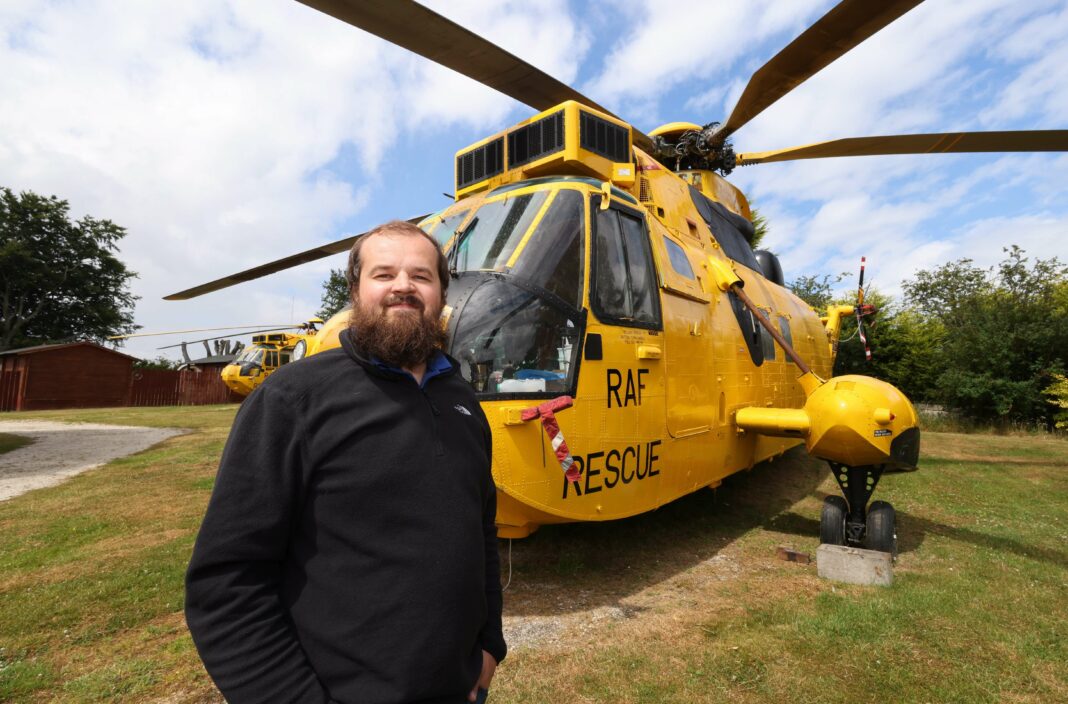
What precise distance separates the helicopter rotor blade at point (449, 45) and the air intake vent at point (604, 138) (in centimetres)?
50

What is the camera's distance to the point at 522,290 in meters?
3.82

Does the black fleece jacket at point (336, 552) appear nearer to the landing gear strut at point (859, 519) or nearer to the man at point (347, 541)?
the man at point (347, 541)

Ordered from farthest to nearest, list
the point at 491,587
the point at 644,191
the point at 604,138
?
the point at 644,191 < the point at 604,138 < the point at 491,587

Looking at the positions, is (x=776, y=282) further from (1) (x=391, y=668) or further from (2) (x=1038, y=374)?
(2) (x=1038, y=374)

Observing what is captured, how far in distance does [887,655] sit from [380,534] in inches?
145

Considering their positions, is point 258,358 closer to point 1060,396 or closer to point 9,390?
point 9,390

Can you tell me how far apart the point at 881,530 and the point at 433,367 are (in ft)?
16.9

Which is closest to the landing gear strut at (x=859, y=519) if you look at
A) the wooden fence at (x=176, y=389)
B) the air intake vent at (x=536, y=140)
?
the air intake vent at (x=536, y=140)

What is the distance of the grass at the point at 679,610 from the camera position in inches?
124

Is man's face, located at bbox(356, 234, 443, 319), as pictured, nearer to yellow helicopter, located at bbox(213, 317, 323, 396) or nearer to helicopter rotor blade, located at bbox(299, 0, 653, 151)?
helicopter rotor blade, located at bbox(299, 0, 653, 151)

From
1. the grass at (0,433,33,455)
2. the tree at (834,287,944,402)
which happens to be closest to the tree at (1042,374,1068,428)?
the tree at (834,287,944,402)

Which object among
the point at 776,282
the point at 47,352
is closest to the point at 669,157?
the point at 776,282

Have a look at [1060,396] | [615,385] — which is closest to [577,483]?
[615,385]

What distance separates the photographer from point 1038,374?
58.0 ft
